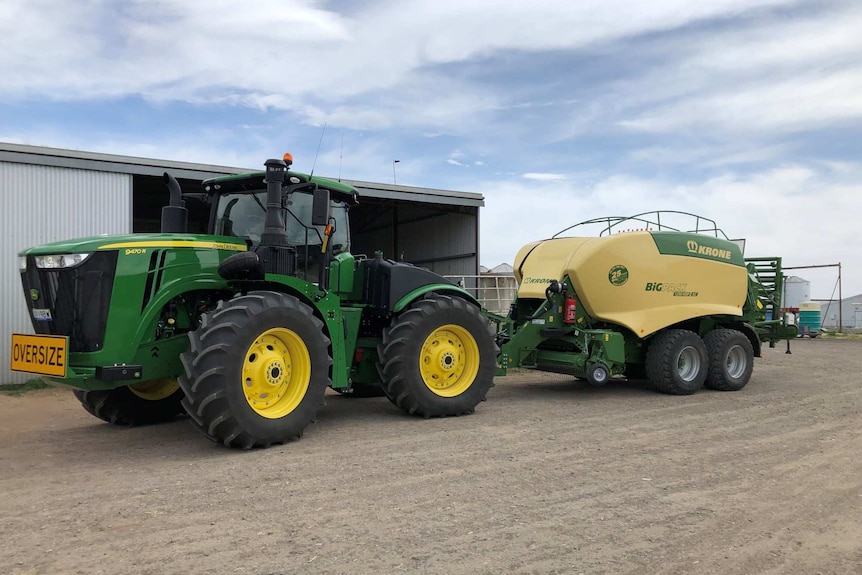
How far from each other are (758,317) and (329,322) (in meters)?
8.40

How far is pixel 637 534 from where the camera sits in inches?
161

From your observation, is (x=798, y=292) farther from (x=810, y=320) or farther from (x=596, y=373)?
(x=596, y=373)

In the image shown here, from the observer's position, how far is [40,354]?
5762 millimetres

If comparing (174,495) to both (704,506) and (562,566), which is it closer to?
(562,566)

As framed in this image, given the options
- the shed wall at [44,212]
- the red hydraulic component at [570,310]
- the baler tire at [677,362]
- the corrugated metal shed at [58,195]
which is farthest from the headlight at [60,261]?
the baler tire at [677,362]

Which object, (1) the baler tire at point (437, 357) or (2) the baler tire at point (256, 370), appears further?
(1) the baler tire at point (437, 357)

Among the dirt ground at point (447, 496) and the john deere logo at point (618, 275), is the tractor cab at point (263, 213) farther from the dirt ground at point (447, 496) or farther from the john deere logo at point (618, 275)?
the john deere logo at point (618, 275)

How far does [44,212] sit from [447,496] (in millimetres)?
10125

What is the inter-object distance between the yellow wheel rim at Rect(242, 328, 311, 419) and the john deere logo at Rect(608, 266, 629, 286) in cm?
517

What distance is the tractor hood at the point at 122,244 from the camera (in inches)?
231

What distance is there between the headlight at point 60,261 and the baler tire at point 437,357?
3145 mm

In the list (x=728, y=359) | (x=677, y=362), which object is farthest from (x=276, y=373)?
(x=728, y=359)


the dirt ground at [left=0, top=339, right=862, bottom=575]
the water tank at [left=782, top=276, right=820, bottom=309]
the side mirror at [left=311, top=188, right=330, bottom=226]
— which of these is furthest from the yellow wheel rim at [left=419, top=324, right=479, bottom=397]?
the water tank at [left=782, top=276, right=820, bottom=309]

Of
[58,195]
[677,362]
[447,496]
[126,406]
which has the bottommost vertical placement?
[447,496]
